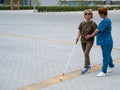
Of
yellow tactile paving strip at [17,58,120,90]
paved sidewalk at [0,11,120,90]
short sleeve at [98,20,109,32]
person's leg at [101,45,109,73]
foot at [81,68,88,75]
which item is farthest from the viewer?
foot at [81,68,88,75]

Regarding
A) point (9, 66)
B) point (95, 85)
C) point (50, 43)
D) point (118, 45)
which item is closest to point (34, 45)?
point (50, 43)

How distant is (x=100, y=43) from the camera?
24.5ft

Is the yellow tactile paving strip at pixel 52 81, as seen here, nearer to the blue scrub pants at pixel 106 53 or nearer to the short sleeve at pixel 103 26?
the blue scrub pants at pixel 106 53

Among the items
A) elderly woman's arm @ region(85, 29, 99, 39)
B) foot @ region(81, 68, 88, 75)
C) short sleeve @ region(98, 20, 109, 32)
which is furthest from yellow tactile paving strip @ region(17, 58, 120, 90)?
short sleeve @ region(98, 20, 109, 32)

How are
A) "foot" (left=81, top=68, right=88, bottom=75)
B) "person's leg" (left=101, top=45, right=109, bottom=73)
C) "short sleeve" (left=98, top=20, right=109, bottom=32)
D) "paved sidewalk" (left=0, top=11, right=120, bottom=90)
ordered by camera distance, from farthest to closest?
"foot" (left=81, top=68, right=88, bottom=75)
"person's leg" (left=101, top=45, right=109, bottom=73)
"short sleeve" (left=98, top=20, right=109, bottom=32)
"paved sidewalk" (left=0, top=11, right=120, bottom=90)

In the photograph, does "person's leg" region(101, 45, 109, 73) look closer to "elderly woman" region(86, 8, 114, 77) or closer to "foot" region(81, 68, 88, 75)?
"elderly woman" region(86, 8, 114, 77)

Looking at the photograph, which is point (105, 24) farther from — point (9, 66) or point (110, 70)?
point (9, 66)

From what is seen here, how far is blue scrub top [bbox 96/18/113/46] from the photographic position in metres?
7.30

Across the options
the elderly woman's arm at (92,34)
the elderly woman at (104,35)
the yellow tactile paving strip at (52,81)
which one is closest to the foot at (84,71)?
the yellow tactile paving strip at (52,81)

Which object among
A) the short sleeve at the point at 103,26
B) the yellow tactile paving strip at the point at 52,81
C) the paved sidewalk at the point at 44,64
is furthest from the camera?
the short sleeve at the point at 103,26

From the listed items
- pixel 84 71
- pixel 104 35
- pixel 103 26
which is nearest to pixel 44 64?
pixel 84 71

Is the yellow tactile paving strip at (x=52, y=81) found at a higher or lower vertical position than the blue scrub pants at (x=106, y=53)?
lower

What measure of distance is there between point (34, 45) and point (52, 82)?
509cm

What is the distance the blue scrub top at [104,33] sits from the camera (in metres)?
7.30
